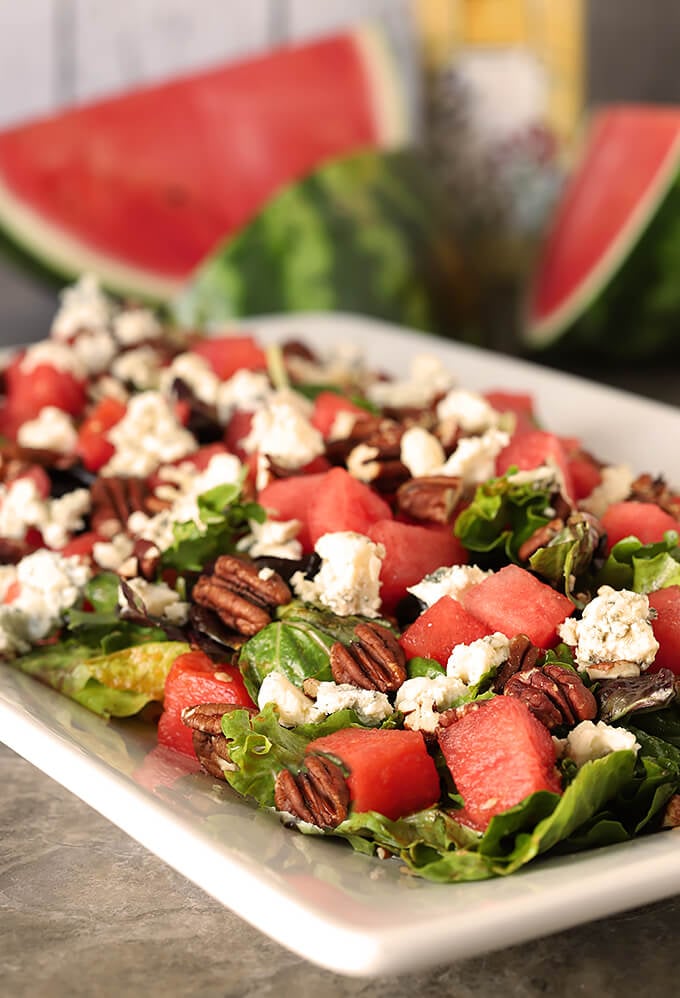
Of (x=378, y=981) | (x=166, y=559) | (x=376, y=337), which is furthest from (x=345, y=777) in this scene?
(x=376, y=337)

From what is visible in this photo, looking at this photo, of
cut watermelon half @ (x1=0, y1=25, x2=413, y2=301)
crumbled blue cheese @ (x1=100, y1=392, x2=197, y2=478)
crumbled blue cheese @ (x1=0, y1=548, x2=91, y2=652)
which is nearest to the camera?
crumbled blue cheese @ (x1=0, y1=548, x2=91, y2=652)

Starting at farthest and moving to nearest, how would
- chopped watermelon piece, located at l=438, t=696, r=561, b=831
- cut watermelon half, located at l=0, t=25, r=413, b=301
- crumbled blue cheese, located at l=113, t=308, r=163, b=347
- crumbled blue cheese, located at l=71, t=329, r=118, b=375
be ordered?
cut watermelon half, located at l=0, t=25, r=413, b=301
crumbled blue cheese, located at l=113, t=308, r=163, b=347
crumbled blue cheese, located at l=71, t=329, r=118, b=375
chopped watermelon piece, located at l=438, t=696, r=561, b=831

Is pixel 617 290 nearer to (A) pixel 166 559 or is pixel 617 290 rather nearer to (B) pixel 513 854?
(A) pixel 166 559

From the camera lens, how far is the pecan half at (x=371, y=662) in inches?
79.0

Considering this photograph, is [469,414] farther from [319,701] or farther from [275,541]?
[319,701]

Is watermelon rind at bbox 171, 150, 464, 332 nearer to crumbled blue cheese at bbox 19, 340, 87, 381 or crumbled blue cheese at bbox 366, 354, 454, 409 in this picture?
crumbled blue cheese at bbox 19, 340, 87, 381

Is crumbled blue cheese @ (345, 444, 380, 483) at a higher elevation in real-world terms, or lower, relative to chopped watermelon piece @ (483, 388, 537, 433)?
higher

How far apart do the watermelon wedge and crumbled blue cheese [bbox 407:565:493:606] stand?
9.29 feet

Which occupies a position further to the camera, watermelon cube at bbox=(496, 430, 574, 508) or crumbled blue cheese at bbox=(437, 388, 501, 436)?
crumbled blue cheese at bbox=(437, 388, 501, 436)

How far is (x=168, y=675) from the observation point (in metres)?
2.22

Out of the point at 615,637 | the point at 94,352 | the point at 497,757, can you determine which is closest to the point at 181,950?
the point at 497,757

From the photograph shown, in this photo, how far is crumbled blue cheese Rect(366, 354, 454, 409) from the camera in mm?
3006

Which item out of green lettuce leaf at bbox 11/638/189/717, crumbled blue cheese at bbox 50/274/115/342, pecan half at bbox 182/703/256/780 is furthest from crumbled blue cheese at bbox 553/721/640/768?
crumbled blue cheese at bbox 50/274/115/342

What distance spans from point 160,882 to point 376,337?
2337 millimetres
